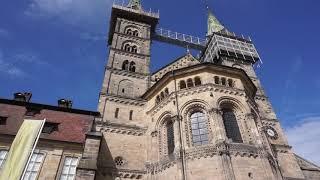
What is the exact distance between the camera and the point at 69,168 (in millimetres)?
19297

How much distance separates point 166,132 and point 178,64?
10.9 m

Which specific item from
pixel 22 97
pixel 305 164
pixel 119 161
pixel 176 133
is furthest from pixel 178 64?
pixel 22 97

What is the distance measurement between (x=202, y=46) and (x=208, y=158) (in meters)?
25.7

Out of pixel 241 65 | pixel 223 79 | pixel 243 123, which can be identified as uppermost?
pixel 241 65

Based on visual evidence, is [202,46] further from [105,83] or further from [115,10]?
[105,83]

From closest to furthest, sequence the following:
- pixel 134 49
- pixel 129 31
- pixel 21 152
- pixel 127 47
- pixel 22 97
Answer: pixel 21 152 → pixel 22 97 → pixel 127 47 → pixel 134 49 → pixel 129 31

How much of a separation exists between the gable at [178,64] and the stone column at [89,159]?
462 inches

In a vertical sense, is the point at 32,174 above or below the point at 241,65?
below

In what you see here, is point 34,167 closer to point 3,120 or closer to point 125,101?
point 3,120

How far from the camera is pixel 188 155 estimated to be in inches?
737

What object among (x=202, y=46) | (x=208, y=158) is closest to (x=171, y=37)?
(x=202, y=46)

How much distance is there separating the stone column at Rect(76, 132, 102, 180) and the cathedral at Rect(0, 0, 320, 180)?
0.06m

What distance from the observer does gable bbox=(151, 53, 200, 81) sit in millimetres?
29947

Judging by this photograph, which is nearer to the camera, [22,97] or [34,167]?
[34,167]
